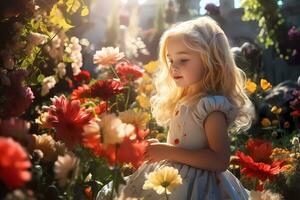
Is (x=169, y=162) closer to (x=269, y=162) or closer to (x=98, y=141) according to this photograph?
(x=269, y=162)

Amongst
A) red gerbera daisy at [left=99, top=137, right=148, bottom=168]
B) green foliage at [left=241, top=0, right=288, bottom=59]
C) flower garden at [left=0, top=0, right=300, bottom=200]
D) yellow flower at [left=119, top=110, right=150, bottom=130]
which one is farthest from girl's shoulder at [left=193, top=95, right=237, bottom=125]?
green foliage at [left=241, top=0, right=288, bottom=59]

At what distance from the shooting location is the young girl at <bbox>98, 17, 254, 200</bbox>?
2.11 metres

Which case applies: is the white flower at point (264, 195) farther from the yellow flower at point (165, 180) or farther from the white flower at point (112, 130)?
the white flower at point (112, 130)

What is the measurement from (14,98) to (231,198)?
1.01m

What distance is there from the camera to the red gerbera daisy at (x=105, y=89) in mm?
2172

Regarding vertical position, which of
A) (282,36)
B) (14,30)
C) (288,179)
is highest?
(14,30)

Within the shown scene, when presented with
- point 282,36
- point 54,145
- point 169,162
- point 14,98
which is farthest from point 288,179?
point 282,36

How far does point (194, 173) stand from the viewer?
2148 mm

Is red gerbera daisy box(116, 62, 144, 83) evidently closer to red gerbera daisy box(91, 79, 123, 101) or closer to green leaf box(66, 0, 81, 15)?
red gerbera daisy box(91, 79, 123, 101)

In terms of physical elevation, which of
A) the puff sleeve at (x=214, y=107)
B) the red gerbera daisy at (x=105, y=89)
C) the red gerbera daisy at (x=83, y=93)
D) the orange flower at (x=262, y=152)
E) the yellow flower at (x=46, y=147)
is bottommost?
the orange flower at (x=262, y=152)

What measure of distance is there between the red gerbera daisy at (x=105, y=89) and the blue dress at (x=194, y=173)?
32 centimetres

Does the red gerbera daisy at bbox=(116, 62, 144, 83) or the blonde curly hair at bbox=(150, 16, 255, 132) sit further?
the red gerbera daisy at bbox=(116, 62, 144, 83)

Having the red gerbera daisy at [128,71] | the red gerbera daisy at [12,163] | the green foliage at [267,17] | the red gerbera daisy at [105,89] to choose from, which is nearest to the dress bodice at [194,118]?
the red gerbera daisy at [105,89]

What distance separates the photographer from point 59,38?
6.67 feet
